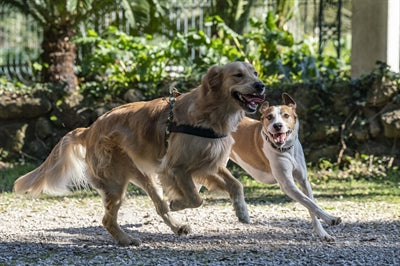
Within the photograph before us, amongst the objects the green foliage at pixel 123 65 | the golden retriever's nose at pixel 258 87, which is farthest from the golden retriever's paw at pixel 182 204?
the green foliage at pixel 123 65

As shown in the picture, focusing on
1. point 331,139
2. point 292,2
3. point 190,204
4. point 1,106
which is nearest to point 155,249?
point 190,204

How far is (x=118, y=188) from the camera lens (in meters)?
6.90

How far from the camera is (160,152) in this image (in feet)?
22.5

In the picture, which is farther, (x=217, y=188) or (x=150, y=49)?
(x=150, y=49)

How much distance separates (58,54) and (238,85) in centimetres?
839

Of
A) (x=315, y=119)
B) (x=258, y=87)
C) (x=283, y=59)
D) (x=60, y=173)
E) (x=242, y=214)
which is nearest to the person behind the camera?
(x=258, y=87)

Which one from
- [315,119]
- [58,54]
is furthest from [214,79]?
[58,54]

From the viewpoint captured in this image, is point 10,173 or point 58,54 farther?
point 58,54

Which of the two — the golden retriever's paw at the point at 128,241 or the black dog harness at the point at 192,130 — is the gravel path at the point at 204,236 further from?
the black dog harness at the point at 192,130

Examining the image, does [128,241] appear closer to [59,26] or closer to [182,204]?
[182,204]

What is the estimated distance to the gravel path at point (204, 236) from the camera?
239 inches

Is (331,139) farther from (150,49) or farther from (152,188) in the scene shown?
(152,188)

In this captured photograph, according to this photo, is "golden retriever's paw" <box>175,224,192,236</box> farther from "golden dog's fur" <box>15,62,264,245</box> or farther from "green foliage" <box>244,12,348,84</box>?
"green foliage" <box>244,12,348,84</box>

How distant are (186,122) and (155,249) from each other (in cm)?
112
